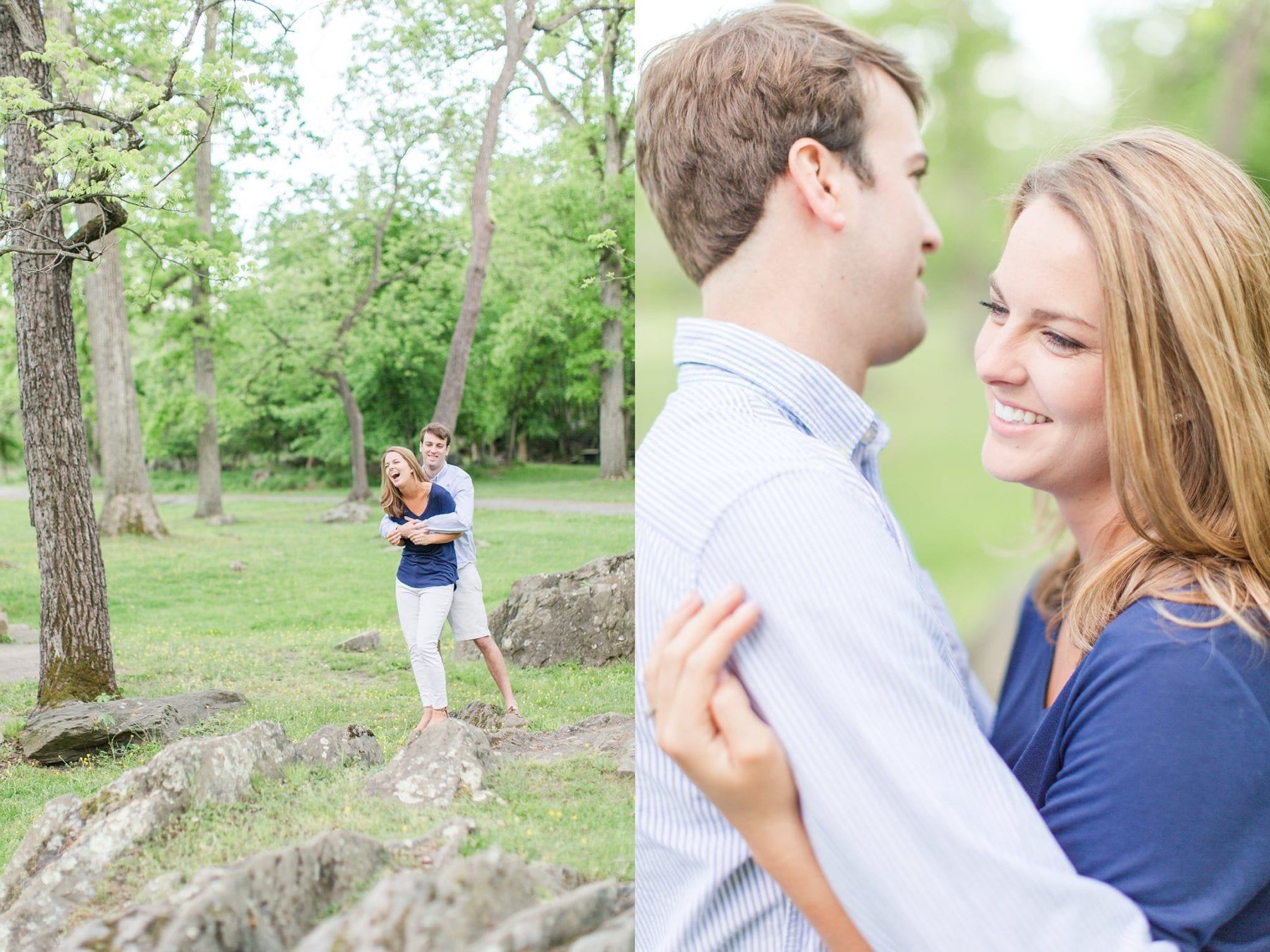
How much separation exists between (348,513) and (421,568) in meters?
0.17

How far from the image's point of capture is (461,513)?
5.68ft

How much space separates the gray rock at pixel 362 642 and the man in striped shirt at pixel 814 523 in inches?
31.7

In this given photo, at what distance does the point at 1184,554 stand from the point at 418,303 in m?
1.29

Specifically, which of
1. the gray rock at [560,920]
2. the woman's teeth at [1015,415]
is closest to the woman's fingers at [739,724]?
the woman's teeth at [1015,415]

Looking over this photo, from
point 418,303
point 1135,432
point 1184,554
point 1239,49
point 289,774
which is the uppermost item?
point 1239,49

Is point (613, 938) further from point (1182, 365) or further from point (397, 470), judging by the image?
point (1182, 365)

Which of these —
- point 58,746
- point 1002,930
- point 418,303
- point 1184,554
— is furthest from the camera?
point 418,303

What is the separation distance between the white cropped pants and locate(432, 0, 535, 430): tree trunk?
0.31 m

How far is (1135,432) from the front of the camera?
99 cm

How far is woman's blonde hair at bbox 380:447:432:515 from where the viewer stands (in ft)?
5.64

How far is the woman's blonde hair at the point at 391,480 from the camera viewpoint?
172cm

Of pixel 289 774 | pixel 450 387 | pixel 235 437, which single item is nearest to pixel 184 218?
pixel 235 437

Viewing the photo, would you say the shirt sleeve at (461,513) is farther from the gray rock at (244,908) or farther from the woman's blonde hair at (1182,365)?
the woman's blonde hair at (1182,365)

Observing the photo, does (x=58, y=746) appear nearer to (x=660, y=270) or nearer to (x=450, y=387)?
(x=450, y=387)
